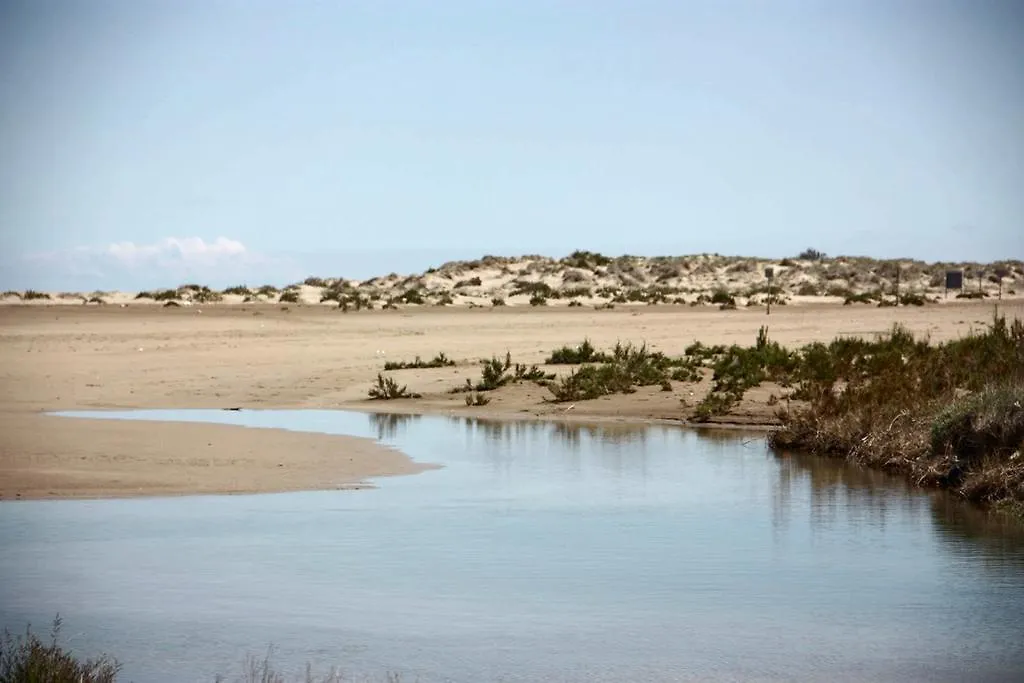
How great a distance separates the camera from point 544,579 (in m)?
11.0

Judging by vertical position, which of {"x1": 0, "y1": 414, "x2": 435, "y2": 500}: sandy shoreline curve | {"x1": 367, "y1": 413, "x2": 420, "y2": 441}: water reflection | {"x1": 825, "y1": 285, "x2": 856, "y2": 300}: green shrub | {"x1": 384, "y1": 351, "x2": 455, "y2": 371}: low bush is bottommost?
{"x1": 367, "y1": 413, "x2": 420, "y2": 441}: water reflection

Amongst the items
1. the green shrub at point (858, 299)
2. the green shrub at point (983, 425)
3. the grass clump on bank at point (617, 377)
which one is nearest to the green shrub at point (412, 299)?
the green shrub at point (858, 299)

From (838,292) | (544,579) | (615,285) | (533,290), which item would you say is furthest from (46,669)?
(615,285)

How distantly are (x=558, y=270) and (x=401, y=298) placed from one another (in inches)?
713

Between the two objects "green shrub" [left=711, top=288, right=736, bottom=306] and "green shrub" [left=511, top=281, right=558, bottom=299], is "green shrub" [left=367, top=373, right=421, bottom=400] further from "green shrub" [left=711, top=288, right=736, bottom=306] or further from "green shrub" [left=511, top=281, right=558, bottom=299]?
"green shrub" [left=511, top=281, right=558, bottom=299]

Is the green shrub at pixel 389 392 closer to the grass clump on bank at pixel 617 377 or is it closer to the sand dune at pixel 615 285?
the grass clump on bank at pixel 617 377

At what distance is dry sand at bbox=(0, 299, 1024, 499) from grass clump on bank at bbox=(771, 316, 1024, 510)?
2128 mm

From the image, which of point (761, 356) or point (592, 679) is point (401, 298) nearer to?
point (761, 356)

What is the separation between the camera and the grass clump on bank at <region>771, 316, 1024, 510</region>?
14.5 metres

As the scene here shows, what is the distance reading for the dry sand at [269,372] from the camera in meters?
16.0

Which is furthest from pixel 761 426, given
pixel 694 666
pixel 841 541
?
pixel 694 666

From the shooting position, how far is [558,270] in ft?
225

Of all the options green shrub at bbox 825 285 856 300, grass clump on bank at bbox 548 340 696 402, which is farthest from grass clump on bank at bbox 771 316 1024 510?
green shrub at bbox 825 285 856 300

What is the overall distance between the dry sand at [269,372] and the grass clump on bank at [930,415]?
2128 mm
